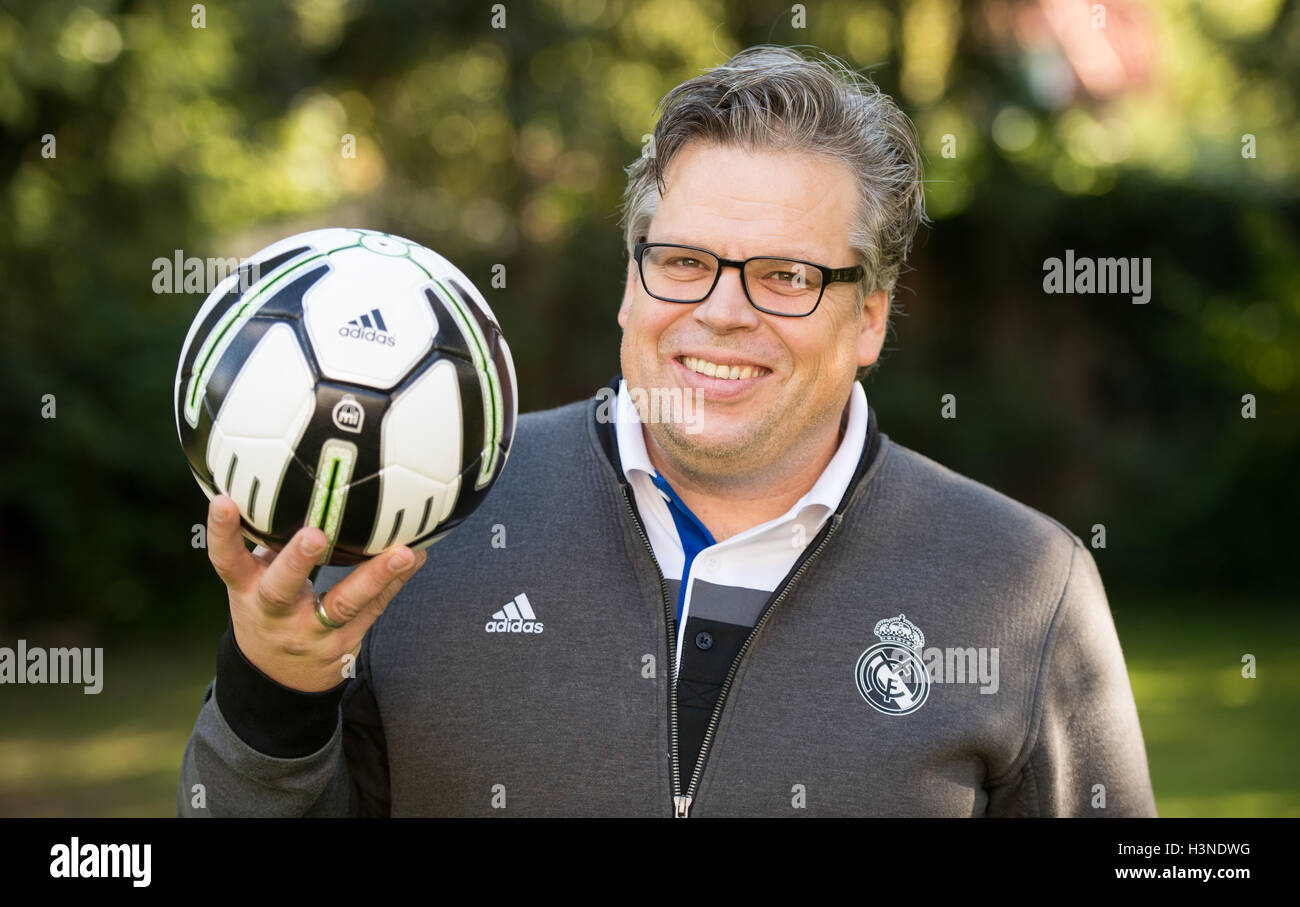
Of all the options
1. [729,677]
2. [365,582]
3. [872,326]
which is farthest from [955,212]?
[365,582]

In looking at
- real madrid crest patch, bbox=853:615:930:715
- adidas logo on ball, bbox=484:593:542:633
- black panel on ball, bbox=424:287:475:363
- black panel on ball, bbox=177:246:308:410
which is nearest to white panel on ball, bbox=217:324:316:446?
black panel on ball, bbox=177:246:308:410

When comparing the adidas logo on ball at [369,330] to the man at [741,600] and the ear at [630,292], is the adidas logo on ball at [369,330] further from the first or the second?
the ear at [630,292]

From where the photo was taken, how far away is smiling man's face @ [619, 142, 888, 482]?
8.61 ft

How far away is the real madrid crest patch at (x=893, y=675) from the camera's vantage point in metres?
2.57

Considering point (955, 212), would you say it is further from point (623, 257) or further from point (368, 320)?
point (368, 320)

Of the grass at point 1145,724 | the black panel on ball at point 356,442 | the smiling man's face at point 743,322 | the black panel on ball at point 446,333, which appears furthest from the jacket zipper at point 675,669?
the grass at point 1145,724

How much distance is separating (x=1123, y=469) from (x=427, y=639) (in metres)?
11.0

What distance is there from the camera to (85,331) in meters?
9.15

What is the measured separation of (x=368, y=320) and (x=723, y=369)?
2.59ft

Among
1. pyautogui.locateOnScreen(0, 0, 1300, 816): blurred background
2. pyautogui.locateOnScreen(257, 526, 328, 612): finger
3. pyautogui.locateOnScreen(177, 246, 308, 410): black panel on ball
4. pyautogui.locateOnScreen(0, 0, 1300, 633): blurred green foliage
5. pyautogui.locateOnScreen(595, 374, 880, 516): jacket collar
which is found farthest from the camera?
pyautogui.locateOnScreen(0, 0, 1300, 633): blurred green foliage

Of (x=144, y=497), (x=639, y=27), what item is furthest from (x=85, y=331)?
(x=639, y=27)

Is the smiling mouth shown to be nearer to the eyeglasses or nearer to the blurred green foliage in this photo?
the eyeglasses

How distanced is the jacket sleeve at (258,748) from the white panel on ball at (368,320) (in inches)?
22.4

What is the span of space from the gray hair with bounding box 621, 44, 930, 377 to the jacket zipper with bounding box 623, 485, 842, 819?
25.2 inches
